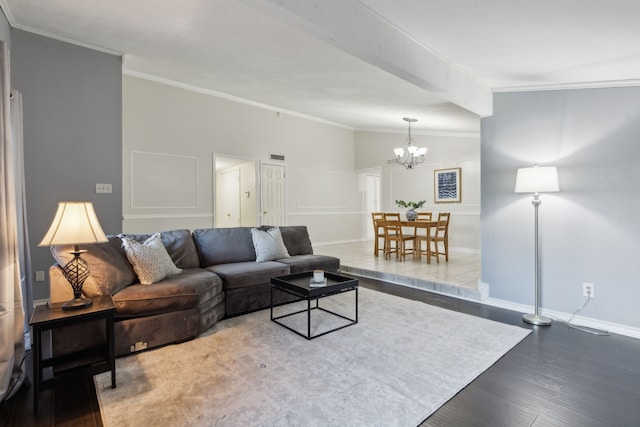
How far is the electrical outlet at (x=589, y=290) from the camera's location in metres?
2.98

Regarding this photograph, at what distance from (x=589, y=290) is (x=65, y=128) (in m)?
5.82

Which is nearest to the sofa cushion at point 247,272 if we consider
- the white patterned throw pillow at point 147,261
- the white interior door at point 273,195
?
the white patterned throw pillow at point 147,261

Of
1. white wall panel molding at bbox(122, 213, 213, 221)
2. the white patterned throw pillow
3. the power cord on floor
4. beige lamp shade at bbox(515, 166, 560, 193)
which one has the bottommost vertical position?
the power cord on floor

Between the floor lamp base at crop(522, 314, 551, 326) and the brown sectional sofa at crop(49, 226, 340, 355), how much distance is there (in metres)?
2.28

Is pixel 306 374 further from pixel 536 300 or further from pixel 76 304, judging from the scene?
pixel 536 300

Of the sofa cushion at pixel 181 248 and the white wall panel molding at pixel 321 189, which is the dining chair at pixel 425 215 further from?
the sofa cushion at pixel 181 248

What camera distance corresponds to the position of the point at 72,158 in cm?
390

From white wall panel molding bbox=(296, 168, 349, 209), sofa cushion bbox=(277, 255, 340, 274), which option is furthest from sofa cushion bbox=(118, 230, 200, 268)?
white wall panel molding bbox=(296, 168, 349, 209)

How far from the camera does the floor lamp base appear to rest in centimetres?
304

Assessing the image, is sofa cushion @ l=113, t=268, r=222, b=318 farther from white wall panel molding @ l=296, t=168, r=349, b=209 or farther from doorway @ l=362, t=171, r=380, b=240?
doorway @ l=362, t=171, r=380, b=240

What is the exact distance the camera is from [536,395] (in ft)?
6.32

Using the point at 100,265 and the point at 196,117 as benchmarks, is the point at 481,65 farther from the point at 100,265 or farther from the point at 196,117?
the point at 196,117

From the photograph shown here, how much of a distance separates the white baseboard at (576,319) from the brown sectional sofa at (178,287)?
6.99 ft

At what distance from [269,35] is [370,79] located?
150 cm
